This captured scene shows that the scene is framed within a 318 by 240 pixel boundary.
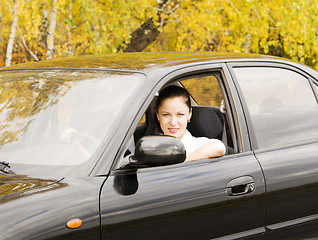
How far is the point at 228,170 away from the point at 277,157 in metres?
0.43

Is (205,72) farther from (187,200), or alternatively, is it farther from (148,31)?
(148,31)

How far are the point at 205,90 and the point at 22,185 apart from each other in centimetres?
212

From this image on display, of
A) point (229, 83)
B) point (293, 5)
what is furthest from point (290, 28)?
point (229, 83)

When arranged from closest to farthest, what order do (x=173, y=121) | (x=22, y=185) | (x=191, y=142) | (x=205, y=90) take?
1. (x=22, y=185)
2. (x=173, y=121)
3. (x=191, y=142)
4. (x=205, y=90)

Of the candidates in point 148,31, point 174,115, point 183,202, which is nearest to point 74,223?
point 183,202

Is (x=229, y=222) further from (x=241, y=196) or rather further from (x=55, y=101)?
(x=55, y=101)

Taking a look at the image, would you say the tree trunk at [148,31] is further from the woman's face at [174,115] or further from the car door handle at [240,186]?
the car door handle at [240,186]

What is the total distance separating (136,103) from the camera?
307cm

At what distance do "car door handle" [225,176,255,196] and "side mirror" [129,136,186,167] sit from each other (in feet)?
1.45

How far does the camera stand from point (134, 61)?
3.53m

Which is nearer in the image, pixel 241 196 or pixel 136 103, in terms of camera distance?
pixel 136 103

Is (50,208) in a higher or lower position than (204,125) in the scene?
lower

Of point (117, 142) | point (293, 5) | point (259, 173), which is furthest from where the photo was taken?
point (293, 5)

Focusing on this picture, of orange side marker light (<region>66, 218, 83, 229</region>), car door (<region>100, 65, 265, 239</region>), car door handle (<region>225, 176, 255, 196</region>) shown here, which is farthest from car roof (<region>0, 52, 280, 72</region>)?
orange side marker light (<region>66, 218, 83, 229</region>)
